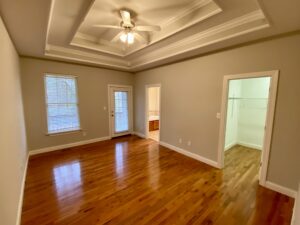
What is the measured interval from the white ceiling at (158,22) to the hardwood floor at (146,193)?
2.59 m

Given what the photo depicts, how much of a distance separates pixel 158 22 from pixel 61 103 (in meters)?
3.51

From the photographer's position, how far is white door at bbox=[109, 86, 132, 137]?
5.44 m

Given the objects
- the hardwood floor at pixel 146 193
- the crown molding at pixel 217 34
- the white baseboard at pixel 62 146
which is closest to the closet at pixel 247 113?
the hardwood floor at pixel 146 193

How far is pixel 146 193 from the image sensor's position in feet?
8.06

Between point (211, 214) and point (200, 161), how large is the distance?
1.69 meters

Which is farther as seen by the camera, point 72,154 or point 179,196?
point 72,154

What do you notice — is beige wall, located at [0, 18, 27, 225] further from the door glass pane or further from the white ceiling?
the door glass pane

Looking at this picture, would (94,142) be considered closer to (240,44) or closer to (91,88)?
(91,88)

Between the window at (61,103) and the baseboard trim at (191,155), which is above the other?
the window at (61,103)

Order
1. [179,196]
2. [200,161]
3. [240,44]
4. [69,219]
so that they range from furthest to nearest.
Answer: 1. [200,161]
2. [240,44]
3. [179,196]
4. [69,219]

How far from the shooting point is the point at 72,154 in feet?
13.3

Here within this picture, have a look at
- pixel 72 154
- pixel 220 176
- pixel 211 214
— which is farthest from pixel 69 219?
pixel 220 176

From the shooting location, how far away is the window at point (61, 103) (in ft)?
13.7

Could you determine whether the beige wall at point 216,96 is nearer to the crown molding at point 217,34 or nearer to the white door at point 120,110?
the crown molding at point 217,34
